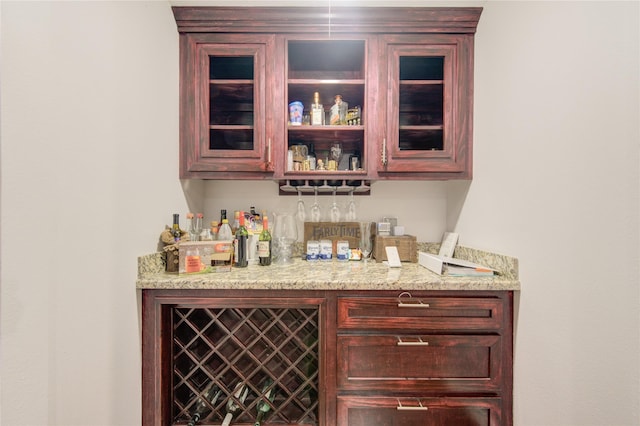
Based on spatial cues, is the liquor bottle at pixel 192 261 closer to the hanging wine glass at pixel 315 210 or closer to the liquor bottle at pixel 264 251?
the liquor bottle at pixel 264 251

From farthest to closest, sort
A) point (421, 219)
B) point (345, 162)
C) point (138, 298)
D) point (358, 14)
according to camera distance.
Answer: point (421, 219) < point (345, 162) < point (358, 14) < point (138, 298)

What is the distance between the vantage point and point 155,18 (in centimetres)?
136

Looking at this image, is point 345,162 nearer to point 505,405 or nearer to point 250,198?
point 250,198

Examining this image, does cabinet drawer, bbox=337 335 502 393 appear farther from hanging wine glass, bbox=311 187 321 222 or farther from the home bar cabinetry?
hanging wine glass, bbox=311 187 321 222

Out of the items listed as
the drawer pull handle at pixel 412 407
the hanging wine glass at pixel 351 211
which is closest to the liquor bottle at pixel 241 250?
the hanging wine glass at pixel 351 211

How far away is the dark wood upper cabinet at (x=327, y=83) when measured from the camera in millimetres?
1554

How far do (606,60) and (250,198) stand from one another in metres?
1.81

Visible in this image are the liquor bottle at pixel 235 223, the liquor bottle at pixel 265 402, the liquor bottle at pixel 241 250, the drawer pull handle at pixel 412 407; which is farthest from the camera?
the liquor bottle at pixel 235 223

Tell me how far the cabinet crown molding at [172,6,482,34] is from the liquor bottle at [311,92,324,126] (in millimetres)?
369

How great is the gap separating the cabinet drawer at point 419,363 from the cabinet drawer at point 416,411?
5 centimetres

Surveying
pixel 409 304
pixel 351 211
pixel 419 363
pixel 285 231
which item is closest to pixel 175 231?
pixel 285 231

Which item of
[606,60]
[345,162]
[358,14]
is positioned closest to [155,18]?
[358,14]

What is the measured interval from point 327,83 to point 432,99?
0.65 meters

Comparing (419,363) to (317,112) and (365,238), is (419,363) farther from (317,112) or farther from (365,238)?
Result: (317,112)
